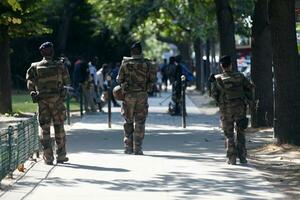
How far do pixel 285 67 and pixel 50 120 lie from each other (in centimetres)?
451

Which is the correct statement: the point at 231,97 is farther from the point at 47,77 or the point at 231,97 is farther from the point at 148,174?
the point at 47,77

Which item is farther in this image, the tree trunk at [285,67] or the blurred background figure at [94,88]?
the blurred background figure at [94,88]

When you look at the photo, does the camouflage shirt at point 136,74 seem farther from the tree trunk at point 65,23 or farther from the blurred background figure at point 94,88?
the tree trunk at point 65,23

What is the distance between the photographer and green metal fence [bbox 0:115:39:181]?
430 inches

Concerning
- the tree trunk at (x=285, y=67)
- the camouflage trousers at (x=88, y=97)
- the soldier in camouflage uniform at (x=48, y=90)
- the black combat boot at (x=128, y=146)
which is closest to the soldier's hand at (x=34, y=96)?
the soldier in camouflage uniform at (x=48, y=90)

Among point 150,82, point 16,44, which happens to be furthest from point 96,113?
point 16,44

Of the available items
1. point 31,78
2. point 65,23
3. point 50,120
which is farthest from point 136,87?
point 65,23

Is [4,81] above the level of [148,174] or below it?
above

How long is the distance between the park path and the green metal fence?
265mm

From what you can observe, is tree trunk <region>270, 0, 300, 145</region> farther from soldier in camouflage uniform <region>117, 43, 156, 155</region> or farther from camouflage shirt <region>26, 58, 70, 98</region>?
camouflage shirt <region>26, 58, 70, 98</region>

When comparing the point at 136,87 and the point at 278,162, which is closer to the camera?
the point at 278,162

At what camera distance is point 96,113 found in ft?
87.6

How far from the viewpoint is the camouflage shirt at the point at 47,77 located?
42.0 feet

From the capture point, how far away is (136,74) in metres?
14.1
